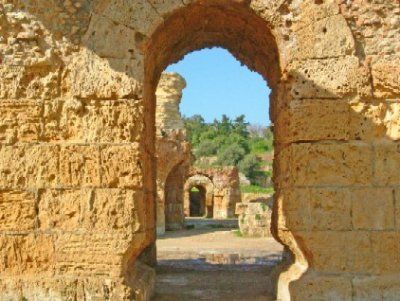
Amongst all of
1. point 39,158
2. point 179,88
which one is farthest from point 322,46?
point 179,88

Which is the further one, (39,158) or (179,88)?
(179,88)

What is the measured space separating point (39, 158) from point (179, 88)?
51.5 ft

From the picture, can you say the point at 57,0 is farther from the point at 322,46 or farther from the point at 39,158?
the point at 322,46

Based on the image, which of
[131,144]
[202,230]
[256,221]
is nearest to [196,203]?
[202,230]

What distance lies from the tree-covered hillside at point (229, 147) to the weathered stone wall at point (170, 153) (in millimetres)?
14029

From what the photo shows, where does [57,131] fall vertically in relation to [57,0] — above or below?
below

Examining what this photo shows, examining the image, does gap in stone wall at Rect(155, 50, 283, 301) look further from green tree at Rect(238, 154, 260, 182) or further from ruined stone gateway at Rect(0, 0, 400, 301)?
green tree at Rect(238, 154, 260, 182)

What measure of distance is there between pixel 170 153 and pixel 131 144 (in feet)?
42.3

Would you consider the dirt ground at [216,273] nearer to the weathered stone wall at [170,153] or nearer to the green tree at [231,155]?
the weathered stone wall at [170,153]

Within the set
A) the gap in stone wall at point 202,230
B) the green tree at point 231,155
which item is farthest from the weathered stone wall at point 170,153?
the green tree at point 231,155

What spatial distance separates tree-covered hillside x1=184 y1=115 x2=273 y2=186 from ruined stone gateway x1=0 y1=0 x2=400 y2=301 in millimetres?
28747

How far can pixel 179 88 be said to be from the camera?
2030 cm

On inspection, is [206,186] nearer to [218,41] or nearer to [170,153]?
[170,153]

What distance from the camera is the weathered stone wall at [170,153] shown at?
1736cm
